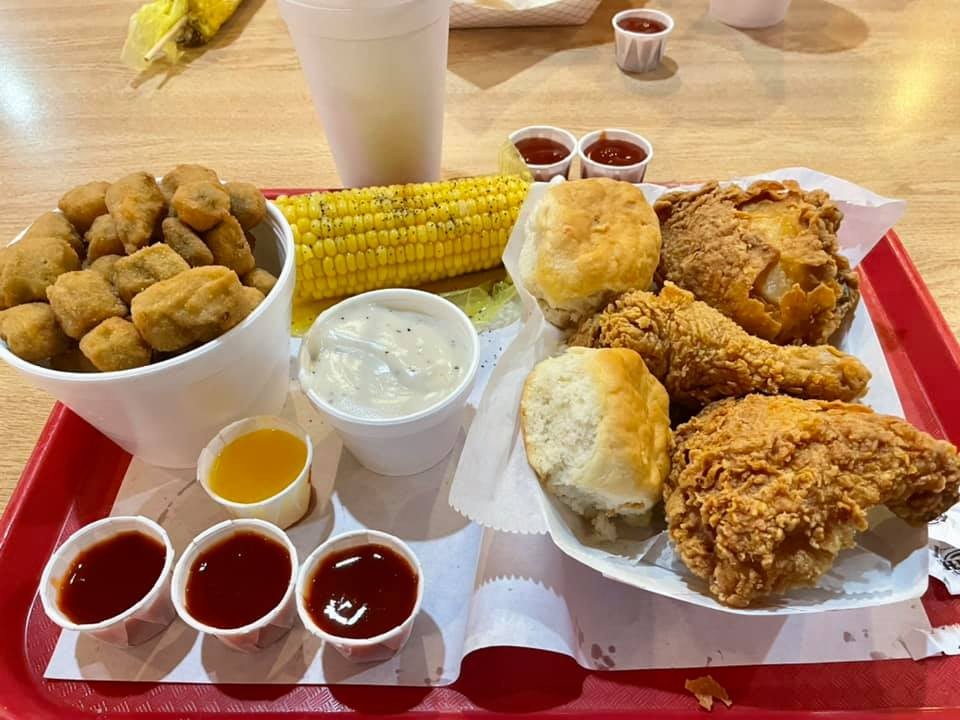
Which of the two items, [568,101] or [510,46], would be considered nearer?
[568,101]

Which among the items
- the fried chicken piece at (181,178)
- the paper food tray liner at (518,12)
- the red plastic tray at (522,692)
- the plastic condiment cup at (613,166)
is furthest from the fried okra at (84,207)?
the paper food tray liner at (518,12)

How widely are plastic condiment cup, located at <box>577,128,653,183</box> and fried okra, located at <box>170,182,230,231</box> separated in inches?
45.5

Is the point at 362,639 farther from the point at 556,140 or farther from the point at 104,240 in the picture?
the point at 556,140

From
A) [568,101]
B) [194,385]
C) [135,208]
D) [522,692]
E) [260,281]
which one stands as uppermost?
[135,208]

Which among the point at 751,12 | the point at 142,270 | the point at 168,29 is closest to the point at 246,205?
the point at 142,270

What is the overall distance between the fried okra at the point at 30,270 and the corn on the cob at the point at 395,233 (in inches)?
22.4

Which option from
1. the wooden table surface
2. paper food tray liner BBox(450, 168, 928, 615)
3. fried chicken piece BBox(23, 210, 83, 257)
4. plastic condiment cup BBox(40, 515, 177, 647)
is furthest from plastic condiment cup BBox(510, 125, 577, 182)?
plastic condiment cup BBox(40, 515, 177, 647)

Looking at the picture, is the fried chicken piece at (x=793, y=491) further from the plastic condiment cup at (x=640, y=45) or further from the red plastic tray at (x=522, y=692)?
the plastic condiment cup at (x=640, y=45)

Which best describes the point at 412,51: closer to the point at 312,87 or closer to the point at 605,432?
the point at 312,87

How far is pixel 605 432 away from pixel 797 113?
2041 mm

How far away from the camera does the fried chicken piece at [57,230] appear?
1.38 metres

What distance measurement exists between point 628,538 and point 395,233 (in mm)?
993

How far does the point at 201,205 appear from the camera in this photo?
4.41ft

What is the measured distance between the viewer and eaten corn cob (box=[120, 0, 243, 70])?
2891mm
